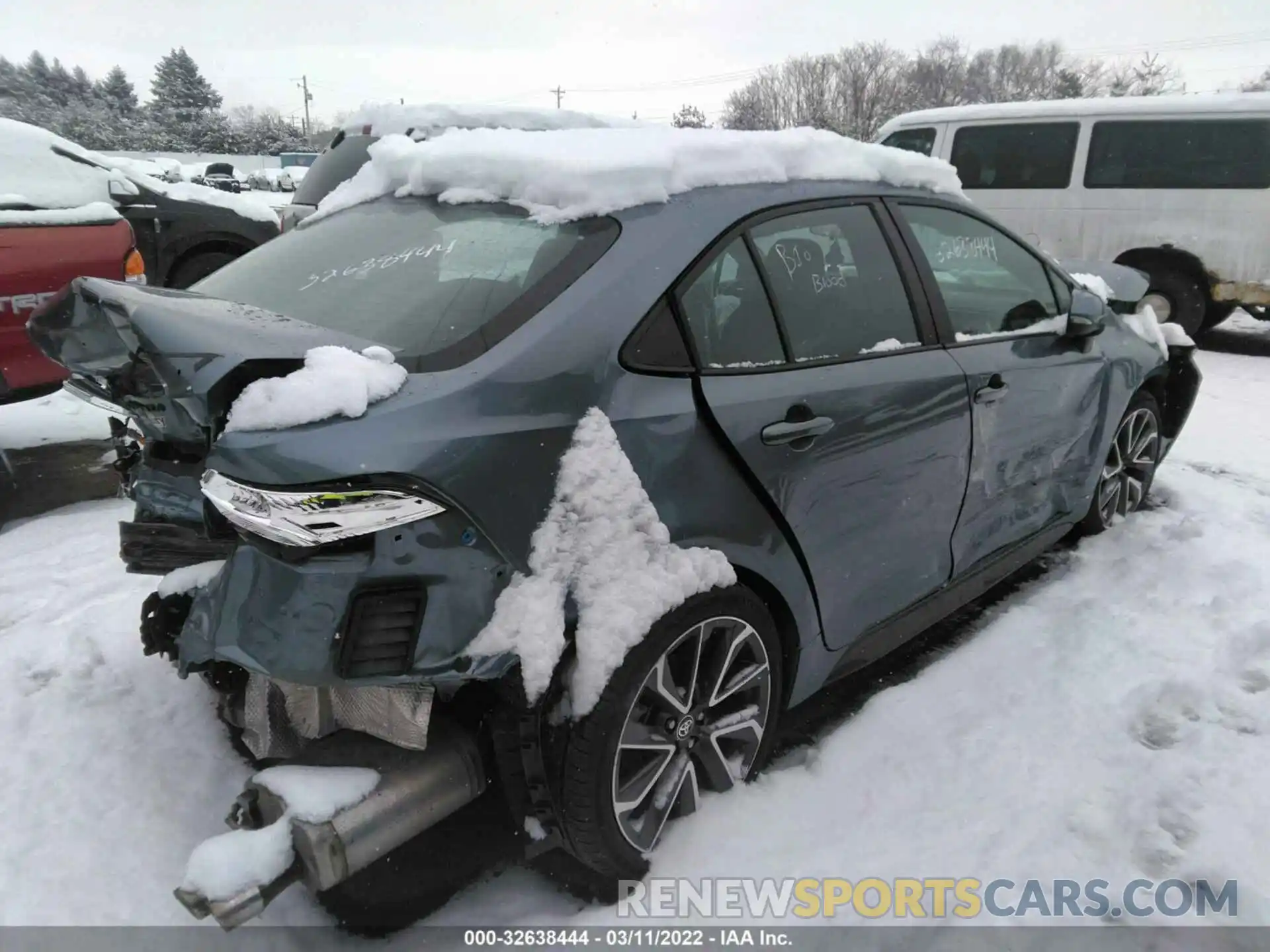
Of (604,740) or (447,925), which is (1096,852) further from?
(447,925)

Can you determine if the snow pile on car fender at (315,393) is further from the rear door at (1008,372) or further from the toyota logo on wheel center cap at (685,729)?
the rear door at (1008,372)

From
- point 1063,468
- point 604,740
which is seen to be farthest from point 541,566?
point 1063,468

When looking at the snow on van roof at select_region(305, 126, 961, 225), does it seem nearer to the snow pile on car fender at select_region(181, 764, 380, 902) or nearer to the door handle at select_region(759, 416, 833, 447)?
the door handle at select_region(759, 416, 833, 447)

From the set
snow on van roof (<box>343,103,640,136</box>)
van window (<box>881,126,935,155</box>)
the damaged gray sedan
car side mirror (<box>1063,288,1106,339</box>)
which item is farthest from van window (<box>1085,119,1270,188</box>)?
the damaged gray sedan

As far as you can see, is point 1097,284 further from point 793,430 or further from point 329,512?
point 329,512

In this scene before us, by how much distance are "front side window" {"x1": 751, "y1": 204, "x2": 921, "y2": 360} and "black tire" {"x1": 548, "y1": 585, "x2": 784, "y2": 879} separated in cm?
72

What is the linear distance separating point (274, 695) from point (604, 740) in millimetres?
797

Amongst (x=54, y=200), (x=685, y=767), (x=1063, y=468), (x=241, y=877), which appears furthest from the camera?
(x=54, y=200)

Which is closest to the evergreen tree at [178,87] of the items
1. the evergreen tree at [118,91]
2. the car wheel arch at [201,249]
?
the evergreen tree at [118,91]

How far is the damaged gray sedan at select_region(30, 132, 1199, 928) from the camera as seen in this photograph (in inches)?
64.6

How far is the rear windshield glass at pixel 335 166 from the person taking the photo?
6484 millimetres

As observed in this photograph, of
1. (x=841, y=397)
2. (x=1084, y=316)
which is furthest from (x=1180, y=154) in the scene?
(x=841, y=397)

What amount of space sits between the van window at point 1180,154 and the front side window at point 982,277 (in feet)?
20.5

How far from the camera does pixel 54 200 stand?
5137mm
